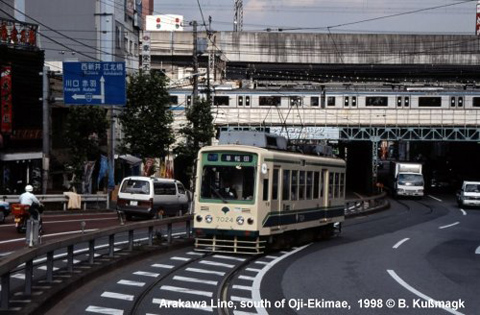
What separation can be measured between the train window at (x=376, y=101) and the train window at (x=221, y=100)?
41.0 feet

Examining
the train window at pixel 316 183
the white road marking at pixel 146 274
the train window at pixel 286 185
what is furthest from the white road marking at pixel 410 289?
the train window at pixel 316 183

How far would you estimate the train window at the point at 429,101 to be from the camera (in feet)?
221

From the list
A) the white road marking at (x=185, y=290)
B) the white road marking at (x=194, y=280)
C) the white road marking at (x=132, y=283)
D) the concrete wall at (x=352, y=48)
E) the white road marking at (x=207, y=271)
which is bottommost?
the white road marking at (x=207, y=271)

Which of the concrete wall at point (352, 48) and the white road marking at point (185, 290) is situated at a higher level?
the concrete wall at point (352, 48)

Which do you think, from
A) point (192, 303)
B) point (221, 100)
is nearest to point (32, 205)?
point (192, 303)

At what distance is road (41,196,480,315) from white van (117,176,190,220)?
1040 cm

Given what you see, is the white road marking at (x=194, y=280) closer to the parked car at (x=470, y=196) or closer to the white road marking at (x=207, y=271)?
the white road marking at (x=207, y=271)

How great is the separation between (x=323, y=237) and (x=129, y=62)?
3902cm

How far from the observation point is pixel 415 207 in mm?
52750

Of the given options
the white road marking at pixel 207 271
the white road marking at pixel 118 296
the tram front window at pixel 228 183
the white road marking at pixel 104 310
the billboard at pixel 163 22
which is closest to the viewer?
the white road marking at pixel 104 310

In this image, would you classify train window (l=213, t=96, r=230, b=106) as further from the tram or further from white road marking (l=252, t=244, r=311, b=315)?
white road marking (l=252, t=244, r=311, b=315)

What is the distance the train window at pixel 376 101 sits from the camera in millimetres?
68250

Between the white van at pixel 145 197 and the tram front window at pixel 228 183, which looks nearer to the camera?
the tram front window at pixel 228 183

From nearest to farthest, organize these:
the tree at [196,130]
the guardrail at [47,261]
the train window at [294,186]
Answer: the guardrail at [47,261] < the train window at [294,186] < the tree at [196,130]
